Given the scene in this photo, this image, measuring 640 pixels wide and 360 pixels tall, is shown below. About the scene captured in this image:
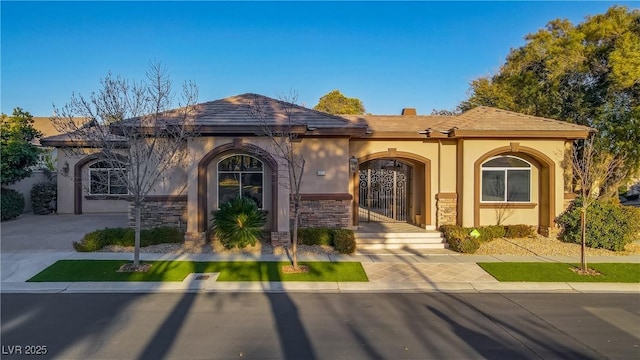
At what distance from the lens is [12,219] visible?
1711 centimetres

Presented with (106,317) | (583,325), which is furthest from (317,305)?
(583,325)

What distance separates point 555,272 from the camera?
950cm

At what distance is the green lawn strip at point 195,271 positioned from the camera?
8.77 metres

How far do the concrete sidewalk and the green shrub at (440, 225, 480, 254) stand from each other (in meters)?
0.62

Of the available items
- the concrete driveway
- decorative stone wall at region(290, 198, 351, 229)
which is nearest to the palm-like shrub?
decorative stone wall at region(290, 198, 351, 229)

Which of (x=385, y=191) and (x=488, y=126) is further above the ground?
(x=488, y=126)

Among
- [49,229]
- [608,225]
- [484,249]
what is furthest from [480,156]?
[49,229]

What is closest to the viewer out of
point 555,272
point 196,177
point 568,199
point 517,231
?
point 555,272

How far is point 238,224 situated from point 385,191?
286 inches

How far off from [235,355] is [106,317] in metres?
2.88

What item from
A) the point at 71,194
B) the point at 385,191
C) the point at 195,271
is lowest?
the point at 195,271

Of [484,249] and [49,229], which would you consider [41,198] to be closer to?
[49,229]

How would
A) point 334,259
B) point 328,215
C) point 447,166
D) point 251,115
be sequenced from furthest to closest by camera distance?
point 447,166 → point 328,215 → point 251,115 → point 334,259

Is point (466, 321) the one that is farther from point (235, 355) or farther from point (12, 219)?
point (12, 219)
